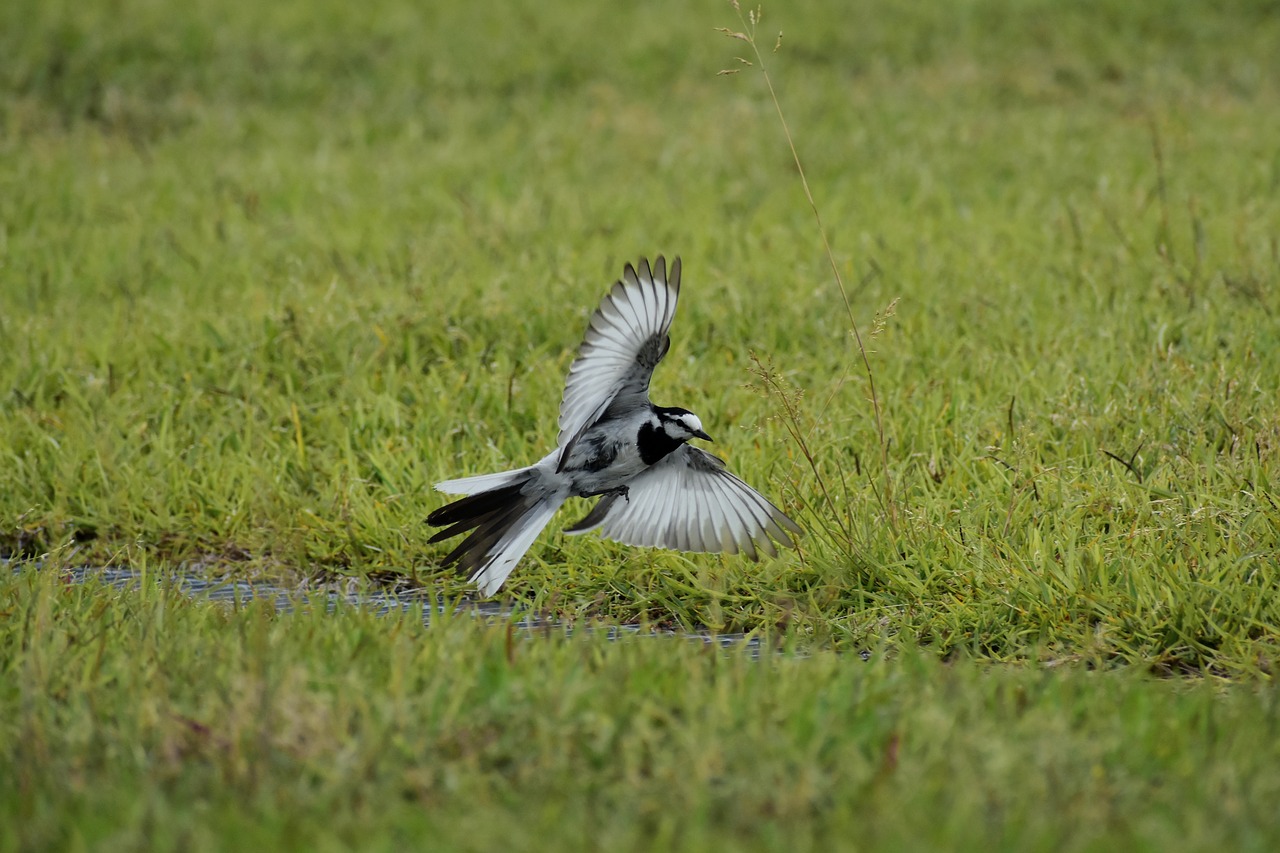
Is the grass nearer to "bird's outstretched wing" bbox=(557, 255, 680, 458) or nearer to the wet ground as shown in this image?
the wet ground

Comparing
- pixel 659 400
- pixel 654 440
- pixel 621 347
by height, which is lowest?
pixel 659 400

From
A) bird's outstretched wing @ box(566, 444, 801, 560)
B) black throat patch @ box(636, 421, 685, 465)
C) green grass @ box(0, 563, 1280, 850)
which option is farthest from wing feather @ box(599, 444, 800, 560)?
green grass @ box(0, 563, 1280, 850)

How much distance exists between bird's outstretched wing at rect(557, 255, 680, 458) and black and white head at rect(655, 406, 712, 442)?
95mm

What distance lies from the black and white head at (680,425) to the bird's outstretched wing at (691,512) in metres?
0.20

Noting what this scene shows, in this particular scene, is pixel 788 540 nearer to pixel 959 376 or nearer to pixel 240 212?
pixel 959 376

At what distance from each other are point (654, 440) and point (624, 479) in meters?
0.19

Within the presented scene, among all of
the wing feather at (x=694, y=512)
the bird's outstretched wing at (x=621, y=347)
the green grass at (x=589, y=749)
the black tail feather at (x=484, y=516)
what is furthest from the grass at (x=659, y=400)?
the bird's outstretched wing at (x=621, y=347)

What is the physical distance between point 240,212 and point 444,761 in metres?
6.07

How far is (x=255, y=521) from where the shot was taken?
4.65 metres

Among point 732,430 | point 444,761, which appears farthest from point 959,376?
point 444,761

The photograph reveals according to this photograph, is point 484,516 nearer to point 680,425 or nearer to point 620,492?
Result: point 620,492

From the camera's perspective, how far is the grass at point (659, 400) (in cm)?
261

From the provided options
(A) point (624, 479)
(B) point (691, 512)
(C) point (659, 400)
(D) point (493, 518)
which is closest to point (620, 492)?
(A) point (624, 479)

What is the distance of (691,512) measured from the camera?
3895mm
